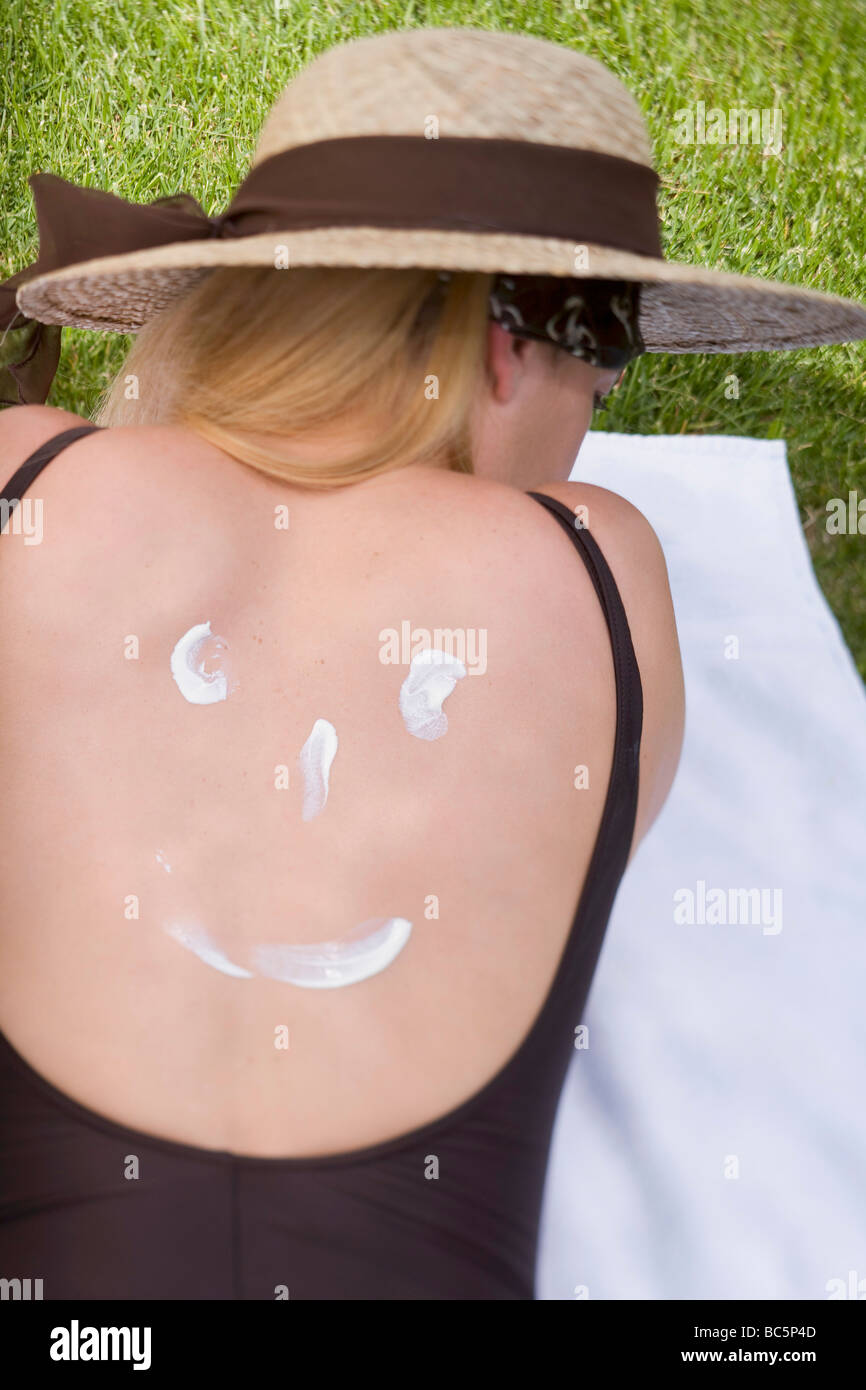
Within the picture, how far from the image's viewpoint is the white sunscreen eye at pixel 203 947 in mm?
1161

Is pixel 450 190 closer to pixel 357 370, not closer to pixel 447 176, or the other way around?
pixel 447 176

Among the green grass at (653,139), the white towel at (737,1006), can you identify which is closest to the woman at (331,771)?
the white towel at (737,1006)

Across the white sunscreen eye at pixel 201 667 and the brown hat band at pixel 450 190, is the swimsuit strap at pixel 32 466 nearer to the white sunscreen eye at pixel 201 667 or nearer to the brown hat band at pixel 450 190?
the white sunscreen eye at pixel 201 667

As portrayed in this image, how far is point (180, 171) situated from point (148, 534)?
72.7 inches

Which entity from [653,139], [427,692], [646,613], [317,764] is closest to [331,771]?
[317,764]

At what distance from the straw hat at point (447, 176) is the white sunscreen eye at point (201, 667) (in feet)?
1.46

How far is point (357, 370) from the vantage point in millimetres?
1373

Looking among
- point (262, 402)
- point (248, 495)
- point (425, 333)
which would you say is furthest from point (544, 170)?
point (248, 495)

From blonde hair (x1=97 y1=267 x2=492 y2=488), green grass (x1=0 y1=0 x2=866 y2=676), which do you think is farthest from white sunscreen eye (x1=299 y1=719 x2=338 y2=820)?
green grass (x1=0 y1=0 x2=866 y2=676)

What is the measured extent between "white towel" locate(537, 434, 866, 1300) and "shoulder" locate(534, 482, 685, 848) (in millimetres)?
581

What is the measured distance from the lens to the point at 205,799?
118cm

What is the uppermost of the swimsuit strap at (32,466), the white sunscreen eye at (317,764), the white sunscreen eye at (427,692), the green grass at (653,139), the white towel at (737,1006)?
the green grass at (653,139)
